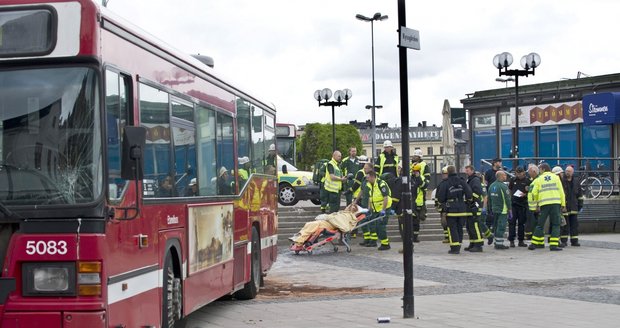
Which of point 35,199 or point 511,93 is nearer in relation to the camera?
point 35,199

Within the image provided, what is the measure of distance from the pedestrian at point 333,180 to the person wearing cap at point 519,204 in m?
4.14

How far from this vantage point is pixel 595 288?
51.5 ft

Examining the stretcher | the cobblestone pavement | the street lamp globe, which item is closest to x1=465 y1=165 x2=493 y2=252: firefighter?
the cobblestone pavement

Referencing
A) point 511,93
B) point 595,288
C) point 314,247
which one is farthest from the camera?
point 511,93

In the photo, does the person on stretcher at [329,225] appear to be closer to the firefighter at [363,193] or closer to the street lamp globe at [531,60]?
the firefighter at [363,193]

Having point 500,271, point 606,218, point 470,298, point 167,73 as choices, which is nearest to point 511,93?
point 606,218

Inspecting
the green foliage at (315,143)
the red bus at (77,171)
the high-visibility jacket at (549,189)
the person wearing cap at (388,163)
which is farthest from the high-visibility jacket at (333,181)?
the green foliage at (315,143)

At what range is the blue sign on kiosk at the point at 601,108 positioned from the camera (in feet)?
124

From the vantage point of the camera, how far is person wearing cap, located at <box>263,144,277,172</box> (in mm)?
16117

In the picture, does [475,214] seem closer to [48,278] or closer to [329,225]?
[329,225]

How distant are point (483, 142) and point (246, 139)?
36123 mm

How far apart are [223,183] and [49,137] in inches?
198

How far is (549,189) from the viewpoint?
23016mm

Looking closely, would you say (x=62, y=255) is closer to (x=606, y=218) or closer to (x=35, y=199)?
(x=35, y=199)
